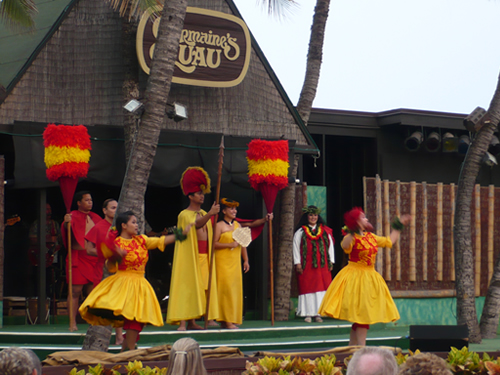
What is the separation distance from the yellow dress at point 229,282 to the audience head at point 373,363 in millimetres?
6986

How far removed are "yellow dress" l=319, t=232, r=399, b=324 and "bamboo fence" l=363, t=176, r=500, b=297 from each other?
4649 mm

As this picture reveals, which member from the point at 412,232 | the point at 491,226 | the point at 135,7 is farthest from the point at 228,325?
the point at 491,226

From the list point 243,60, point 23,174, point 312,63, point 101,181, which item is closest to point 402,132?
point 312,63

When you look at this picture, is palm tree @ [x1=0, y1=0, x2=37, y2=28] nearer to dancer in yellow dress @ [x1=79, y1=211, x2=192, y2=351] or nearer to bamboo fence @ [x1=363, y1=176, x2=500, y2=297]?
dancer in yellow dress @ [x1=79, y1=211, x2=192, y2=351]

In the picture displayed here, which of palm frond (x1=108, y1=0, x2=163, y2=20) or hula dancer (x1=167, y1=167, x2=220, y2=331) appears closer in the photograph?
hula dancer (x1=167, y1=167, x2=220, y2=331)

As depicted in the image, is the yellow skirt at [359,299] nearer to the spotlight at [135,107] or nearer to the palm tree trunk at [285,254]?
the spotlight at [135,107]

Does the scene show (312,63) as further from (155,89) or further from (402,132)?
(155,89)

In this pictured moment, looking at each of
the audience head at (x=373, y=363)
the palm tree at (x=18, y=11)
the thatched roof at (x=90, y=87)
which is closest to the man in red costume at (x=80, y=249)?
the thatched roof at (x=90, y=87)

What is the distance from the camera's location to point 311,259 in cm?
1266

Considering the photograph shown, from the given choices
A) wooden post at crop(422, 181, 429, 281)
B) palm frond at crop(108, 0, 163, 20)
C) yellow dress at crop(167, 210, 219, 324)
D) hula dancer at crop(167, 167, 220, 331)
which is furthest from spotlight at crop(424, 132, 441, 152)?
yellow dress at crop(167, 210, 219, 324)

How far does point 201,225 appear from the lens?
985cm

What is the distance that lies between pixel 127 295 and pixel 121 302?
0.11 metres

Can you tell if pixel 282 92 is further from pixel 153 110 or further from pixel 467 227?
pixel 153 110

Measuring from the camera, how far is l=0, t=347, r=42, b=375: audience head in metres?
3.50
